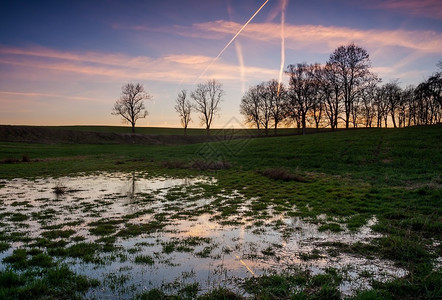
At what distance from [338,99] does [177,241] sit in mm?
56591

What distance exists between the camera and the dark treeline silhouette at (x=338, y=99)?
174 ft

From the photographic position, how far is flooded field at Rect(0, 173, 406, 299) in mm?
5945

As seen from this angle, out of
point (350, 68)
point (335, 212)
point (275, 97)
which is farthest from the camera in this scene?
point (275, 97)

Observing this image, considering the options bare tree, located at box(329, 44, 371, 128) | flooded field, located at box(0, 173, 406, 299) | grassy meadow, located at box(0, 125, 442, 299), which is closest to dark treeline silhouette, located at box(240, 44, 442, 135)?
bare tree, located at box(329, 44, 371, 128)

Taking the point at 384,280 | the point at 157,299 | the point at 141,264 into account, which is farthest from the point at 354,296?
the point at 141,264

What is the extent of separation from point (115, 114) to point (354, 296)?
8317 cm

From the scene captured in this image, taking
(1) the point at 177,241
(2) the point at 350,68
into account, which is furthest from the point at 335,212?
(2) the point at 350,68

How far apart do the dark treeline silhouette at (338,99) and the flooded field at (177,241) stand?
162 feet

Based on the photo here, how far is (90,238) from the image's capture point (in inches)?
339

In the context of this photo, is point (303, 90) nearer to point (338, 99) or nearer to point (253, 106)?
point (338, 99)

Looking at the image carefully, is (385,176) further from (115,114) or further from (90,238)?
(115,114)

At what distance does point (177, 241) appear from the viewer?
8305 millimetres

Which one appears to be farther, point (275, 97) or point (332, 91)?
point (275, 97)

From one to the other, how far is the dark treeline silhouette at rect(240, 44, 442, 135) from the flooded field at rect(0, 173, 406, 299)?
1943 inches
